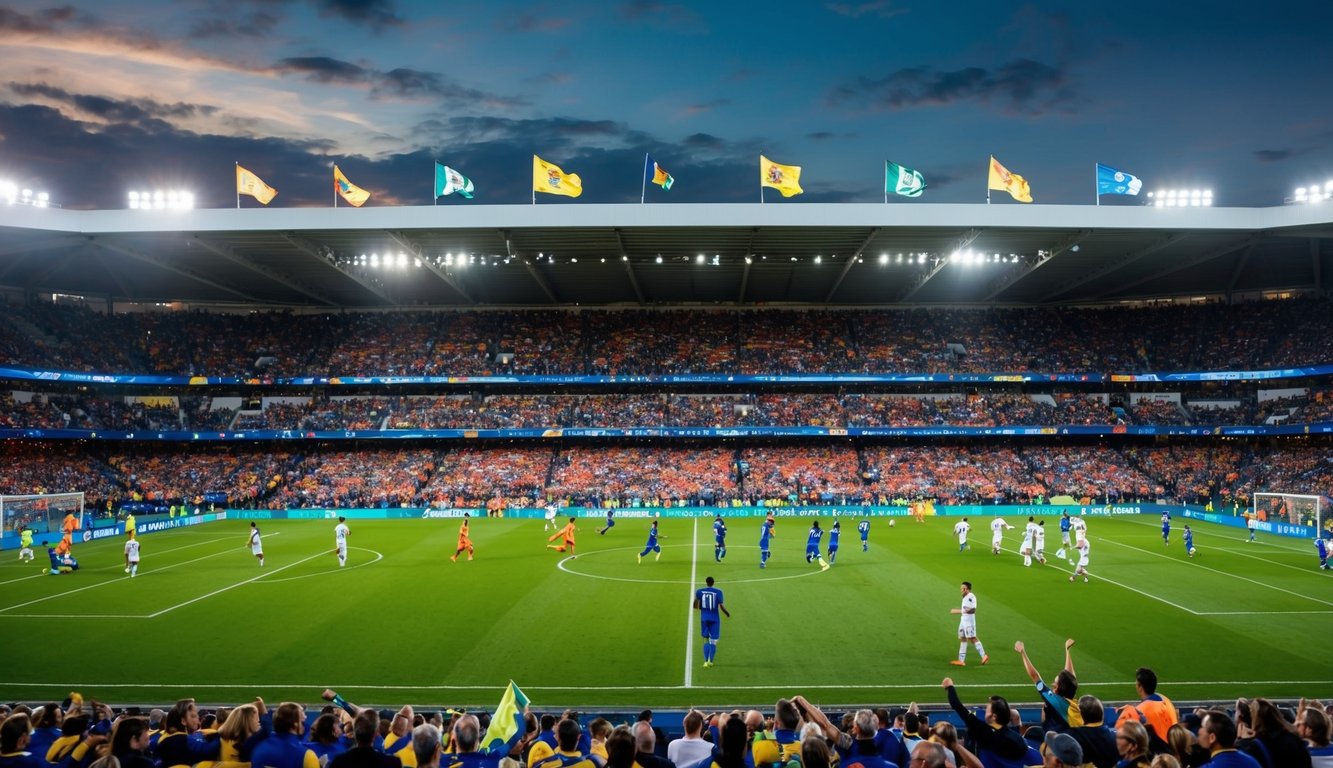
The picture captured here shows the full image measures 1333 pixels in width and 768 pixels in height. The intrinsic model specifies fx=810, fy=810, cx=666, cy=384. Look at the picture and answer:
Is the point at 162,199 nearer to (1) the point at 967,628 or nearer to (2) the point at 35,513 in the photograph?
(2) the point at 35,513

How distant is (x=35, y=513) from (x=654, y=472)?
102 feet

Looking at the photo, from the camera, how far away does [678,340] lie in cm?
5794

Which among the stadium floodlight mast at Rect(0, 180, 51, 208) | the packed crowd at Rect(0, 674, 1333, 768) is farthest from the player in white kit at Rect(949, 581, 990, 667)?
the stadium floodlight mast at Rect(0, 180, 51, 208)

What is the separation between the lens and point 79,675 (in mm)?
Result: 15852

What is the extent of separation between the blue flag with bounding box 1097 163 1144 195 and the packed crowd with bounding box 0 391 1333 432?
56.2 feet

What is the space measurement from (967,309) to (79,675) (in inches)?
2256

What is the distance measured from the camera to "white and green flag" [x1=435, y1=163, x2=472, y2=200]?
38375mm

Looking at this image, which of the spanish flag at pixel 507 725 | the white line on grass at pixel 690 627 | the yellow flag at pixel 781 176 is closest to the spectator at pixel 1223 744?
the spanish flag at pixel 507 725

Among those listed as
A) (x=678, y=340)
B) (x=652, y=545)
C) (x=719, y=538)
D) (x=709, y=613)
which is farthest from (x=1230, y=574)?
(x=678, y=340)

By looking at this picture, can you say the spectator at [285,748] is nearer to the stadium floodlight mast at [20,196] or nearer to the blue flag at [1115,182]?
the blue flag at [1115,182]

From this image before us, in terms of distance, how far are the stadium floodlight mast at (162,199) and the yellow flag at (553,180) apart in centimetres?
1888

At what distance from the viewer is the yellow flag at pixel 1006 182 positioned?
38.4 m

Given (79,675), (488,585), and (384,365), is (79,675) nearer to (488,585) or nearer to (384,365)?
(488,585)

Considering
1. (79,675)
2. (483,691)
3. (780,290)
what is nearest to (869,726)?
(483,691)
